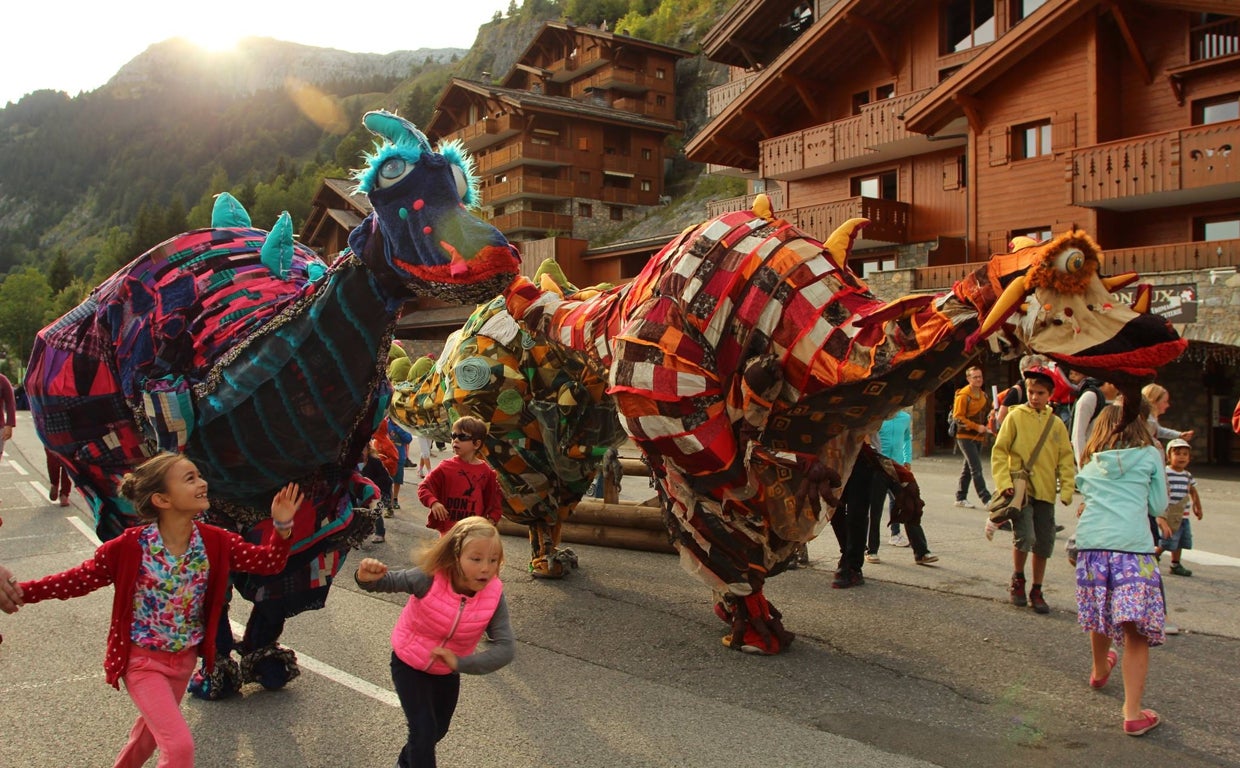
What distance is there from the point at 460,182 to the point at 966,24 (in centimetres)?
2200

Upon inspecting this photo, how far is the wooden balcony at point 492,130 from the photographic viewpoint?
42.1 m

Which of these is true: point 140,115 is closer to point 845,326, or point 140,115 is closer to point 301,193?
point 301,193

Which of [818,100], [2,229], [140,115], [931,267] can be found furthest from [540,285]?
[140,115]

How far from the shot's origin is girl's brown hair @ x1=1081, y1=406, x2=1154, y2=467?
15.9ft

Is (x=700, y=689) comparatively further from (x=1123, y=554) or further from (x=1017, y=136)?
(x=1017, y=136)

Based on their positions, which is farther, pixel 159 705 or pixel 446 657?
pixel 159 705

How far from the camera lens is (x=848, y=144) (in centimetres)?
2345

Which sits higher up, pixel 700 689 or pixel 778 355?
pixel 778 355

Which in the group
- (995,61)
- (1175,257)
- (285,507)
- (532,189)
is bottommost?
(285,507)

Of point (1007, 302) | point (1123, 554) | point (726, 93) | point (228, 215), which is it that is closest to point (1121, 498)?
point (1123, 554)

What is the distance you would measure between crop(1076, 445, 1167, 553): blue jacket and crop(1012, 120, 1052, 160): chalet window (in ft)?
55.5

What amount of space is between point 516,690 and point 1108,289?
134 inches

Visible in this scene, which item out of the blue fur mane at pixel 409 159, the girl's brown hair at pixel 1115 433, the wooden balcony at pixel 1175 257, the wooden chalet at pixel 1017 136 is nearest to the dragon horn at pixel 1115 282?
the girl's brown hair at pixel 1115 433

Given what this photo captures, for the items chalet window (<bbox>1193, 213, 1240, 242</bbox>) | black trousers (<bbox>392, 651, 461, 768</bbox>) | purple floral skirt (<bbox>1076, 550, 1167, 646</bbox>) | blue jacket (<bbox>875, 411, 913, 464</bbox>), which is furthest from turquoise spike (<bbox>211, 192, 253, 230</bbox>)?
chalet window (<bbox>1193, 213, 1240, 242</bbox>)
